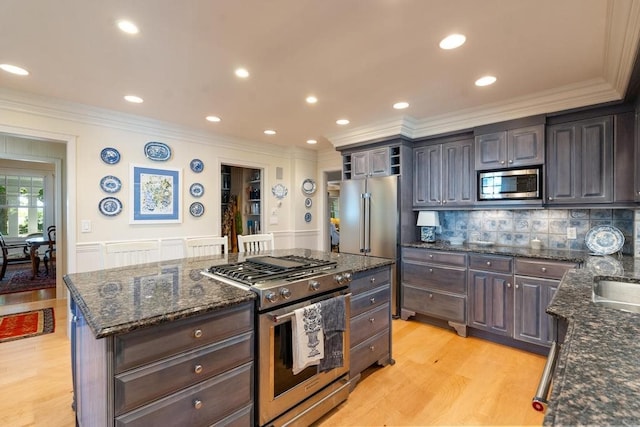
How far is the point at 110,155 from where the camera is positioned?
3.44m

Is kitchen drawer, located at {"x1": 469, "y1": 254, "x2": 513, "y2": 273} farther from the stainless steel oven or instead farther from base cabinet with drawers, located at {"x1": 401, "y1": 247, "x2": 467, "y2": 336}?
the stainless steel oven

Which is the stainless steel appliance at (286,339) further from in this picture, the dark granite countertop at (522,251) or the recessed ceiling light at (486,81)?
the recessed ceiling light at (486,81)

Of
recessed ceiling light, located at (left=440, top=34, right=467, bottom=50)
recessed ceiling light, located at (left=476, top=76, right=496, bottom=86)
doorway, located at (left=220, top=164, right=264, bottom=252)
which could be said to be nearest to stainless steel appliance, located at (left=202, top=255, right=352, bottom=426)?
recessed ceiling light, located at (left=440, top=34, right=467, bottom=50)

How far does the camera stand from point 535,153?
117 inches

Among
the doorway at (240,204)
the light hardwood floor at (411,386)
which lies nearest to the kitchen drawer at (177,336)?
the light hardwood floor at (411,386)

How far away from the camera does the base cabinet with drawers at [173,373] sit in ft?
3.74

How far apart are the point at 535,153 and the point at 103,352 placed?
12.0ft

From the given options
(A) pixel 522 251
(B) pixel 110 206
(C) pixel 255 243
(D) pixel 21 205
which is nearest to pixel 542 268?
(A) pixel 522 251

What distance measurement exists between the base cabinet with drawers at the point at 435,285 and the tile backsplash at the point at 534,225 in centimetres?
67

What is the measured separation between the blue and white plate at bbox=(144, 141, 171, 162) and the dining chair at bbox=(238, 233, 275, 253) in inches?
65.9

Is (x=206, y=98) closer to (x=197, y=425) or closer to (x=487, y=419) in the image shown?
(x=197, y=425)

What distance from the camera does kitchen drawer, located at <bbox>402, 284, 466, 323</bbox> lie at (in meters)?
3.23

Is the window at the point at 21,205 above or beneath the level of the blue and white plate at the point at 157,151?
beneath

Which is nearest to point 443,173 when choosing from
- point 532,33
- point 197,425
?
point 532,33
